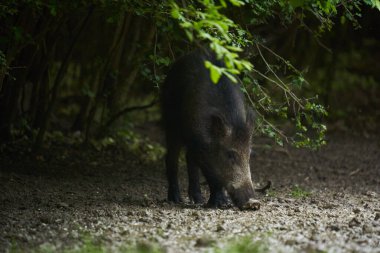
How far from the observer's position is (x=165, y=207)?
661 cm

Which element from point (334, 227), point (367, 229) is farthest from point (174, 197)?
point (367, 229)

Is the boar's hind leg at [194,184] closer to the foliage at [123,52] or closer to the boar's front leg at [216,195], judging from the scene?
the boar's front leg at [216,195]

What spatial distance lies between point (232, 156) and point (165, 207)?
86cm

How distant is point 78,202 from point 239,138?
5.60ft

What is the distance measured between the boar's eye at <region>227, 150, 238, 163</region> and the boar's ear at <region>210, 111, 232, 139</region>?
178 millimetres

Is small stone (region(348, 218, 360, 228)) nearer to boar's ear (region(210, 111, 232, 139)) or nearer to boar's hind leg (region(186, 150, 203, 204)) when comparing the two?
boar's ear (region(210, 111, 232, 139))

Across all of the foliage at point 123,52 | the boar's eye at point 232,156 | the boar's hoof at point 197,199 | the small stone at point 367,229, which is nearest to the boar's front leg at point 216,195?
the boar's eye at point 232,156

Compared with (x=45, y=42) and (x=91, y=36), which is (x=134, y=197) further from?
(x=91, y=36)

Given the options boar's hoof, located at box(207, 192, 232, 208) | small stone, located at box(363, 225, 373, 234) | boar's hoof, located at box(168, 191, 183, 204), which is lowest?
boar's hoof, located at box(168, 191, 183, 204)

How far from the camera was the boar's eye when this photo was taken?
22.6 feet

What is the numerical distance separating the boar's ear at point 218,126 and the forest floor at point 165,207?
2.55 feet

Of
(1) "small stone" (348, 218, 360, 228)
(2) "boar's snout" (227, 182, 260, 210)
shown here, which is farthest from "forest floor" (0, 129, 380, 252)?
(2) "boar's snout" (227, 182, 260, 210)

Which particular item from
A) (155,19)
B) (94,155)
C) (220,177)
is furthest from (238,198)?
(94,155)

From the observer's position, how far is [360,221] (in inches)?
225
